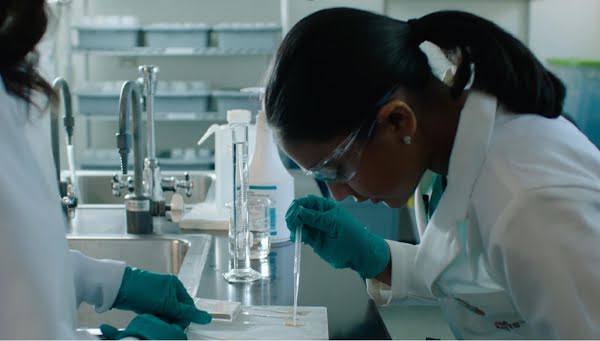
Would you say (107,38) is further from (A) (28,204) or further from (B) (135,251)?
(A) (28,204)

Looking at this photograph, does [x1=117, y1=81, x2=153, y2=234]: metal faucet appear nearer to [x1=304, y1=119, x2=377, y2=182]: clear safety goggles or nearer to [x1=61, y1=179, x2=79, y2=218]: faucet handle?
[x1=61, y1=179, x2=79, y2=218]: faucet handle

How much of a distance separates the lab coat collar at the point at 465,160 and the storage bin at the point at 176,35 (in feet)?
12.1

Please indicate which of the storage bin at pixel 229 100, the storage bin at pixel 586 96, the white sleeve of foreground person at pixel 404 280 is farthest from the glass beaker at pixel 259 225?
the storage bin at pixel 229 100

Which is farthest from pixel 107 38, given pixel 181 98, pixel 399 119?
pixel 399 119

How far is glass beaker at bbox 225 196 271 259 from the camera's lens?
1.53 m

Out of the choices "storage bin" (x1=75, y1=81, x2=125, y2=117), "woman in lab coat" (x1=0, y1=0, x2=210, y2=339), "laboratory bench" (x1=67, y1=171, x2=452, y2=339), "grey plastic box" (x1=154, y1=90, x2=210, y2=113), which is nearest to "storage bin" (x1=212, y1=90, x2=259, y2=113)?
"grey plastic box" (x1=154, y1=90, x2=210, y2=113)

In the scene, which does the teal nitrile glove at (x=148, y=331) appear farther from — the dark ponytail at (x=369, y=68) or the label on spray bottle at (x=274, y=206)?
the label on spray bottle at (x=274, y=206)

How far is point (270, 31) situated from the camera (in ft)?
15.1

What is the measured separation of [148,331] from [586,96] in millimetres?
3174

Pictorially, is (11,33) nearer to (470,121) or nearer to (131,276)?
(131,276)

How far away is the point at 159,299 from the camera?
1.16m

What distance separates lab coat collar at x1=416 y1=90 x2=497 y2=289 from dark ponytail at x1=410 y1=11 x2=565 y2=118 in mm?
31

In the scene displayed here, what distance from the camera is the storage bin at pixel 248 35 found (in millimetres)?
4582

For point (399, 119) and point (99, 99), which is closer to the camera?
point (399, 119)
